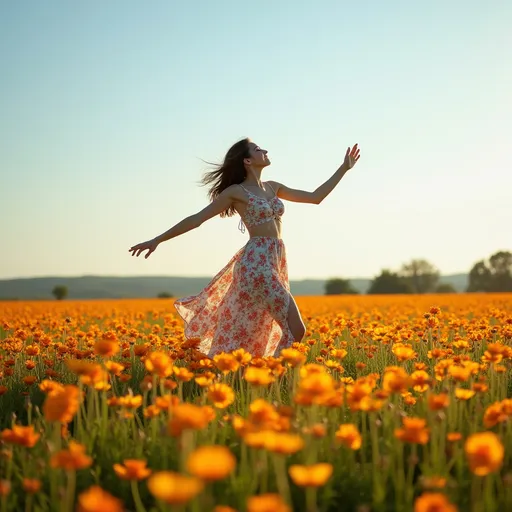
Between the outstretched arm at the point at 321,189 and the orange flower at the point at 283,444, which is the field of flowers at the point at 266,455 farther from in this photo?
the outstretched arm at the point at 321,189

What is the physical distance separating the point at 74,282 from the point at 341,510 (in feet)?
347

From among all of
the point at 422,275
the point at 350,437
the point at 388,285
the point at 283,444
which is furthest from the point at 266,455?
the point at 422,275

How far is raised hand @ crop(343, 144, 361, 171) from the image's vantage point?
6848mm

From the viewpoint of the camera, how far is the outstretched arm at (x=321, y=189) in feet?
22.2

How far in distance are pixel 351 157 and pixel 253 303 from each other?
1.97 metres

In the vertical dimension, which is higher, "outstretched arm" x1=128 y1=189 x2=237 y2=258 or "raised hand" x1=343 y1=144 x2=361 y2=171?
"raised hand" x1=343 y1=144 x2=361 y2=171

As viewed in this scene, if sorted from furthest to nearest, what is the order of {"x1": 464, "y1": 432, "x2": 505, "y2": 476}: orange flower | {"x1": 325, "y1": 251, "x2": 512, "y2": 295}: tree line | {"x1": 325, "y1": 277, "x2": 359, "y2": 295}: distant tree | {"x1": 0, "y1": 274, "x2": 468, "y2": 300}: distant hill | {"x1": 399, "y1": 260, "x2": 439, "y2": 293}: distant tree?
{"x1": 0, "y1": 274, "x2": 468, "y2": 300}: distant hill, {"x1": 399, "y1": 260, "x2": 439, "y2": 293}: distant tree, {"x1": 325, "y1": 277, "x2": 359, "y2": 295}: distant tree, {"x1": 325, "y1": 251, "x2": 512, "y2": 295}: tree line, {"x1": 464, "y1": 432, "x2": 505, "y2": 476}: orange flower

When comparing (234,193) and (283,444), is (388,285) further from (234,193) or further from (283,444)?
(283,444)

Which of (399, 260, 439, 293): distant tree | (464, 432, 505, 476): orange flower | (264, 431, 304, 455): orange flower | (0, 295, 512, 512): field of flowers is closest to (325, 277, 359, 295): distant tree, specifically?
(399, 260, 439, 293): distant tree

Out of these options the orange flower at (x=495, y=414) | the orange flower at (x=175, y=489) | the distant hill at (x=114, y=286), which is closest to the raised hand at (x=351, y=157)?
the orange flower at (x=495, y=414)

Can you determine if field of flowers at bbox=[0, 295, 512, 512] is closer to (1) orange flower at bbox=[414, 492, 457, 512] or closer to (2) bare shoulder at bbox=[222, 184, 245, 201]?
(1) orange flower at bbox=[414, 492, 457, 512]

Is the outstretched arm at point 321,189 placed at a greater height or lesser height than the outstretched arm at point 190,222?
greater

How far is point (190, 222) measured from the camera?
6.05 metres

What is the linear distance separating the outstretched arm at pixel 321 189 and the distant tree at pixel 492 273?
190 ft
